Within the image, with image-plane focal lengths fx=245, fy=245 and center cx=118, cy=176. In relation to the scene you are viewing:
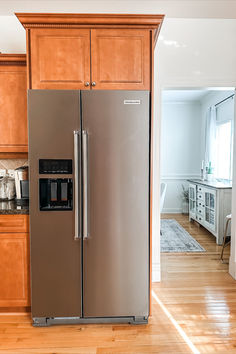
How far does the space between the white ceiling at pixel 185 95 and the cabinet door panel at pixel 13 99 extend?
3.66 m

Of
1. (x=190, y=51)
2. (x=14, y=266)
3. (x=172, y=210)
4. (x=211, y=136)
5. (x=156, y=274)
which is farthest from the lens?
(x=172, y=210)

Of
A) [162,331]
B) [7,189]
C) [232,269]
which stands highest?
[7,189]

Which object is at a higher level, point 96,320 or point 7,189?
point 7,189

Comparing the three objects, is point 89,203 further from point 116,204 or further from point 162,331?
point 162,331

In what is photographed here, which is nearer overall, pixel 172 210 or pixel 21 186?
pixel 21 186

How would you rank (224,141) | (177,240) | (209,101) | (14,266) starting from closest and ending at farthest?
(14,266), (177,240), (224,141), (209,101)

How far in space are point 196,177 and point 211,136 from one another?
129 cm

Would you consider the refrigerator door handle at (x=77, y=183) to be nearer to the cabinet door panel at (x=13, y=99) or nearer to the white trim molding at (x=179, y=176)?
the cabinet door panel at (x=13, y=99)

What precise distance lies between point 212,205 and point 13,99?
338 centimetres

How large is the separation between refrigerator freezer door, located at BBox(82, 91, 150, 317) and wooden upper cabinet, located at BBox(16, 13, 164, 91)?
145mm

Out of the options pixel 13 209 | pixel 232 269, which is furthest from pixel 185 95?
pixel 13 209

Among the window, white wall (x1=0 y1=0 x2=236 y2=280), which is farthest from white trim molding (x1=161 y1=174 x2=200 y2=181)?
white wall (x1=0 y1=0 x2=236 y2=280)

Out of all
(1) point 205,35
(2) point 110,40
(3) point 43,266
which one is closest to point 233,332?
(3) point 43,266

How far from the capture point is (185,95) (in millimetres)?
5625
